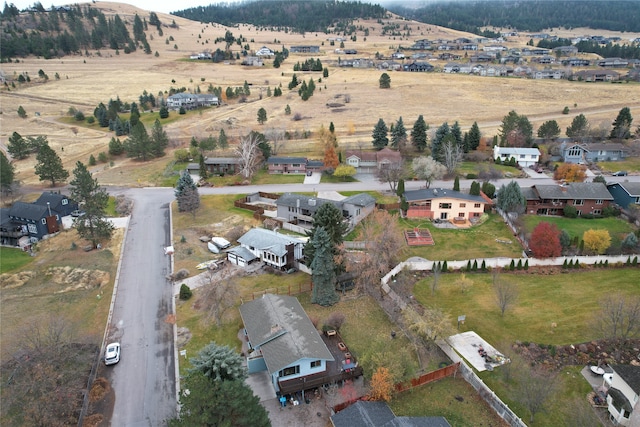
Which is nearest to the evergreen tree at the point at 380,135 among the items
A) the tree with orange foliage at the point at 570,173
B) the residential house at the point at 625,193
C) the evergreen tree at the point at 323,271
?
the tree with orange foliage at the point at 570,173

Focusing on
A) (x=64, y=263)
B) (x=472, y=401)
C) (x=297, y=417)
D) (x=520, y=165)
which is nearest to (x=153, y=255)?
(x=64, y=263)

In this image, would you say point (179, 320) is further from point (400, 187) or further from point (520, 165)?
point (520, 165)

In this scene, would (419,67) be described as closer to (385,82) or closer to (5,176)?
(385,82)

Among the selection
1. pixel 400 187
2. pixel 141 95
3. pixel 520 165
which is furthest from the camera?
pixel 141 95

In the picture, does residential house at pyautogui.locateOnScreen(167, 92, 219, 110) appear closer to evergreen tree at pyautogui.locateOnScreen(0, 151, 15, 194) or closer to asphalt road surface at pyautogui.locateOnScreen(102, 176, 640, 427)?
evergreen tree at pyautogui.locateOnScreen(0, 151, 15, 194)

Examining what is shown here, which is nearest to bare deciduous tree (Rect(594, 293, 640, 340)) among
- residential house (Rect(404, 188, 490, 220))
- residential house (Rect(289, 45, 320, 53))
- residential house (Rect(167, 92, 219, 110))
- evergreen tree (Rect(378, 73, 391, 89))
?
residential house (Rect(404, 188, 490, 220))

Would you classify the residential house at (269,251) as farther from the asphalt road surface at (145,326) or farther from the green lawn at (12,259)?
the green lawn at (12,259)
